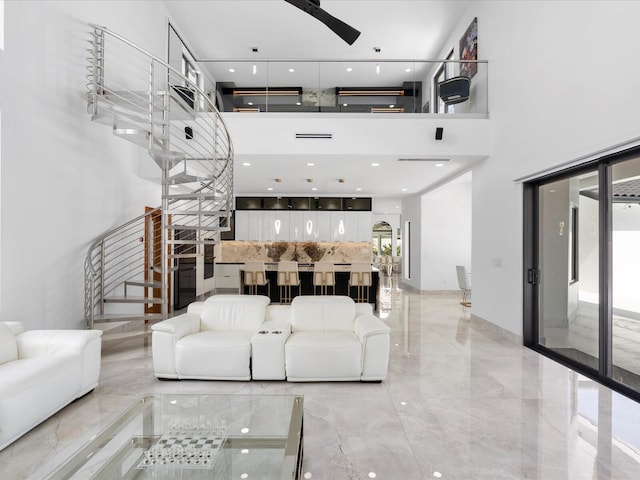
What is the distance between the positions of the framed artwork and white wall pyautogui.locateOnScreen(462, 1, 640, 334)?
0.64ft

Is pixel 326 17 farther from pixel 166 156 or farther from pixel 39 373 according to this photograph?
pixel 39 373

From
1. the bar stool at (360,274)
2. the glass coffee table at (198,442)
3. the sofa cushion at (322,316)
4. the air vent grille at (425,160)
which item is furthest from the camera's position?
the bar stool at (360,274)

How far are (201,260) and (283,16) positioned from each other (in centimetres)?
597

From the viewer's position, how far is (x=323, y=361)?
3408 mm

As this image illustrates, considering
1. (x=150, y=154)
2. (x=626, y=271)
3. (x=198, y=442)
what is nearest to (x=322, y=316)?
(x=198, y=442)

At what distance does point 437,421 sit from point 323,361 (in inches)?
44.8

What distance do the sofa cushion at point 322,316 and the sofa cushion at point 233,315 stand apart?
1.34 ft

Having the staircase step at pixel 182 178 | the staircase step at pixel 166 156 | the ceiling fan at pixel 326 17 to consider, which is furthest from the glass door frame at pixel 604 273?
the staircase step at pixel 166 156

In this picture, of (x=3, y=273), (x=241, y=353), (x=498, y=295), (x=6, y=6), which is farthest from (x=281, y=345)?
(x=6, y=6)

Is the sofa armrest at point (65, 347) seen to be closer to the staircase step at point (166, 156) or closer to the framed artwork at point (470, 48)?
the staircase step at point (166, 156)

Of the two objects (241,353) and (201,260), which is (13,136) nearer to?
(241,353)

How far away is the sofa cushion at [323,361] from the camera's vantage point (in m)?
3.41

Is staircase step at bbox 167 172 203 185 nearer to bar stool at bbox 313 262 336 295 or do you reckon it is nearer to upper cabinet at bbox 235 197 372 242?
bar stool at bbox 313 262 336 295

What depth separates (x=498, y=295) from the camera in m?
5.46
